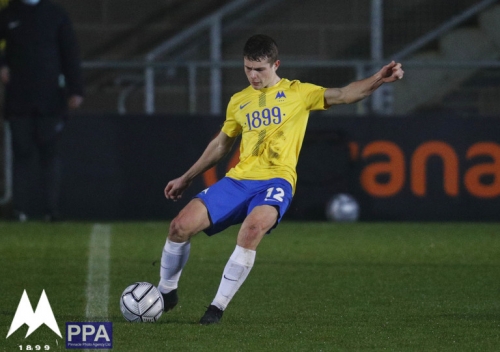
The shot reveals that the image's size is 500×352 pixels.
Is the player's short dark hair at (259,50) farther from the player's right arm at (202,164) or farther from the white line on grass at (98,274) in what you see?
the white line on grass at (98,274)

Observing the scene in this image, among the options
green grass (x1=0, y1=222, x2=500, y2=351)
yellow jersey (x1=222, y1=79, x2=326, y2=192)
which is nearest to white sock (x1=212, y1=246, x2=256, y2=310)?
green grass (x1=0, y1=222, x2=500, y2=351)

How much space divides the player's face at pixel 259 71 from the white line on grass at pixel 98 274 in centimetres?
147

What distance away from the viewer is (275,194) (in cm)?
605

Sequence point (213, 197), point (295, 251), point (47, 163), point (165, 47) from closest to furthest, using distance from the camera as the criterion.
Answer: point (213, 197) → point (295, 251) → point (47, 163) → point (165, 47)

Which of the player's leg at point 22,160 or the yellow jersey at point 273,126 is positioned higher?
the yellow jersey at point 273,126

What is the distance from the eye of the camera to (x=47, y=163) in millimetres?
11625

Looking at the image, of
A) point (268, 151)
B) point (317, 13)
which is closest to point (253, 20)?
point (317, 13)

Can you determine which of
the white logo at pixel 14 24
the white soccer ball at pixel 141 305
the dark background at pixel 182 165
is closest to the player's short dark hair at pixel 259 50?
the white soccer ball at pixel 141 305

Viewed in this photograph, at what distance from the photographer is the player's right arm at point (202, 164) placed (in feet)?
20.7

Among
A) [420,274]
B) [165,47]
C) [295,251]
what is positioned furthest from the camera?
[165,47]

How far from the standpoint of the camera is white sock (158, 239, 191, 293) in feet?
19.8

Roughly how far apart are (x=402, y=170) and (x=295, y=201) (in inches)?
47.0

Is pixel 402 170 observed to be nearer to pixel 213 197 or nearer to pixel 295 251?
pixel 295 251

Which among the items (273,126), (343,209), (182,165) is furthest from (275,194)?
(182,165)
